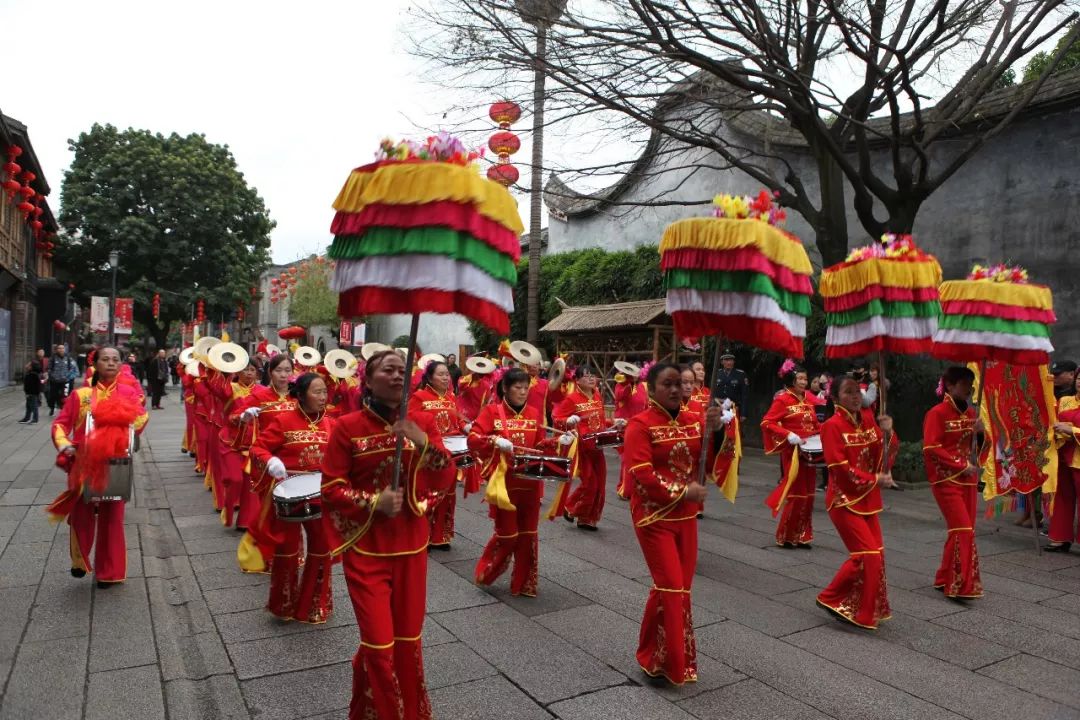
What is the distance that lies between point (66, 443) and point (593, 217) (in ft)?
52.9

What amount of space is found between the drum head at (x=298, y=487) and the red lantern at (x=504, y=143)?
8317 mm

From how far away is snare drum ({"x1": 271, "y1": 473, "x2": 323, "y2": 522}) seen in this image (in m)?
4.50

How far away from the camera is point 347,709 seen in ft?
12.3

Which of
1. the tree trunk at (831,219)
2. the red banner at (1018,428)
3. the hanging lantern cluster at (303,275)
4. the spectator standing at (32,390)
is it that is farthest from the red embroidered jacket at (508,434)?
the hanging lantern cluster at (303,275)

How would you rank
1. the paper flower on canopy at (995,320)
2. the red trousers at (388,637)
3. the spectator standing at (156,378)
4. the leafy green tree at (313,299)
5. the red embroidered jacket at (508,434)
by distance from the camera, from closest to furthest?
the red trousers at (388,637)
the red embroidered jacket at (508,434)
the paper flower on canopy at (995,320)
the spectator standing at (156,378)
the leafy green tree at (313,299)

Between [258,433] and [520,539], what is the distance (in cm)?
217

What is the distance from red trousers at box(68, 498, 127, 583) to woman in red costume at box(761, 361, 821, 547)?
5619mm

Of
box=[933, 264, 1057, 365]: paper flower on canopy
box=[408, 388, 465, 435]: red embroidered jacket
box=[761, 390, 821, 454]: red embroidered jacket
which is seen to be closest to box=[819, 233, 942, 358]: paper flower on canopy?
box=[933, 264, 1057, 365]: paper flower on canopy

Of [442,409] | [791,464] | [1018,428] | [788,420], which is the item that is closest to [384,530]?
[442,409]

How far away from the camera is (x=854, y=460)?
5.23 m

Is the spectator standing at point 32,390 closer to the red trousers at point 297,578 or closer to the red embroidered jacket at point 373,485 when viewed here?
the red trousers at point 297,578

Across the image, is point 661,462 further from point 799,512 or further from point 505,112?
point 505,112

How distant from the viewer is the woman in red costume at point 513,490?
563cm

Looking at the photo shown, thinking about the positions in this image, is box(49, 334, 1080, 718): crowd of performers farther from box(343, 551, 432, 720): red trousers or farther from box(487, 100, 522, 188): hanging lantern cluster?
box(487, 100, 522, 188): hanging lantern cluster
